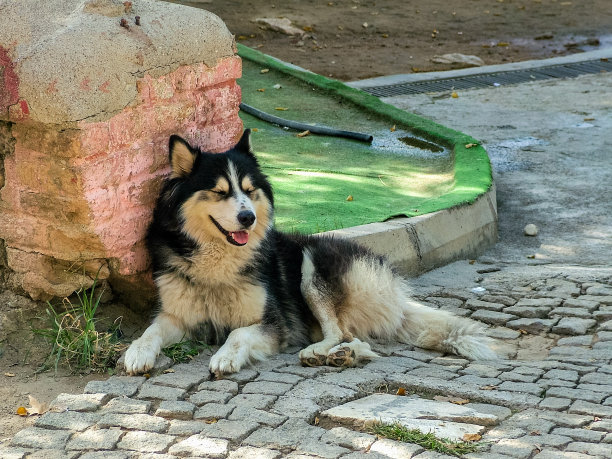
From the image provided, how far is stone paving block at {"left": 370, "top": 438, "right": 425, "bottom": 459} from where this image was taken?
12.7ft

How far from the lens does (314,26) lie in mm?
16672

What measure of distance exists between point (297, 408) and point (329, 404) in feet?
0.62

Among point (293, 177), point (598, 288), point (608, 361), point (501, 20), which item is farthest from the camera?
point (501, 20)

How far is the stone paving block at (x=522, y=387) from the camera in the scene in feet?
15.5

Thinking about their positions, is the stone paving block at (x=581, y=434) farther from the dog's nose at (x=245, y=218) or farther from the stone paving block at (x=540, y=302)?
the stone paving block at (x=540, y=302)

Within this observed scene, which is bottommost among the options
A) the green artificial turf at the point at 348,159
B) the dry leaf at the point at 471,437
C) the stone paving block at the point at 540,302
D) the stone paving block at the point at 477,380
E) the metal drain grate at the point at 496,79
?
the stone paving block at the point at 540,302

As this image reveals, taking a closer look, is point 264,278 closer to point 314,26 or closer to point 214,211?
point 214,211

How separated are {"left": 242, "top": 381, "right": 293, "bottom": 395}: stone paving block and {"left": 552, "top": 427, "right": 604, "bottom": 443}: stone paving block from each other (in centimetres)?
134

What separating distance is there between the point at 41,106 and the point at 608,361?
3466 millimetres

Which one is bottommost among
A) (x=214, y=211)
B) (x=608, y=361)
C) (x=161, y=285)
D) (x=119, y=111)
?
(x=608, y=361)

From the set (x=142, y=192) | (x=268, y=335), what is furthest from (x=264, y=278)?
(x=142, y=192)

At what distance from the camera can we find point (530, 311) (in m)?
6.15

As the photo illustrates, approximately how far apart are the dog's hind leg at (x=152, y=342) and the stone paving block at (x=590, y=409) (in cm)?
216

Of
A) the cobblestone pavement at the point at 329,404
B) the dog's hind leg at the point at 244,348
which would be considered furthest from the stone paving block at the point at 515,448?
the dog's hind leg at the point at 244,348
